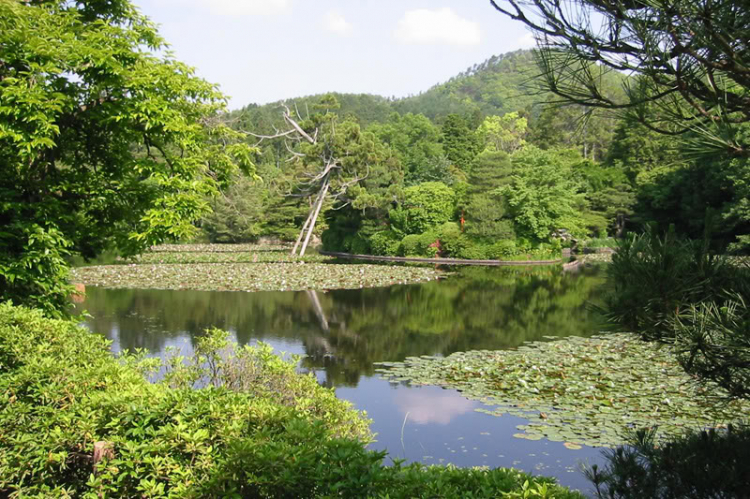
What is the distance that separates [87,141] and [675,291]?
17.9 ft

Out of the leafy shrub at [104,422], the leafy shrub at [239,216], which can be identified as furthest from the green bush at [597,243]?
the leafy shrub at [104,422]

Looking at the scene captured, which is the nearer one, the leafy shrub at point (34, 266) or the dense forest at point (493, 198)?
the leafy shrub at point (34, 266)

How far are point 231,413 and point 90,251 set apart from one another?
4.17 meters

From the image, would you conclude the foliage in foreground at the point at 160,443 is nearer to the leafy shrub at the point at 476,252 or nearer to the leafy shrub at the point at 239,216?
the leafy shrub at the point at 476,252

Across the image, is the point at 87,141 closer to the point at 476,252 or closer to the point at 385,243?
the point at 476,252

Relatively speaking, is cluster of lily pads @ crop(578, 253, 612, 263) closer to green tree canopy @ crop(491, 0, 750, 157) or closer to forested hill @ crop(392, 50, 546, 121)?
green tree canopy @ crop(491, 0, 750, 157)

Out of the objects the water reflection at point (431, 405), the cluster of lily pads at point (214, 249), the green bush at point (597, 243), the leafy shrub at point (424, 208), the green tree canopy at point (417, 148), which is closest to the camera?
the water reflection at point (431, 405)

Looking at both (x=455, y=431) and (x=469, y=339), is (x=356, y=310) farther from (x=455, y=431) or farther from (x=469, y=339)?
(x=455, y=431)

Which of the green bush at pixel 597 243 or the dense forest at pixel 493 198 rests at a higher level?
the dense forest at pixel 493 198

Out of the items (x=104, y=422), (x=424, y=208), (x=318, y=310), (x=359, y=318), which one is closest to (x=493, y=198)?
→ (x=424, y=208)

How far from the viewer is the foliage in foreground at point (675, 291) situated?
2.47 metres

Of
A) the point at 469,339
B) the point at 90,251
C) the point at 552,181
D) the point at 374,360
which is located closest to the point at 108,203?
the point at 90,251

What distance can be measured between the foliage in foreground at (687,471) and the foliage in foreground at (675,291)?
10.3 inches

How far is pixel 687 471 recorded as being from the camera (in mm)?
2289
